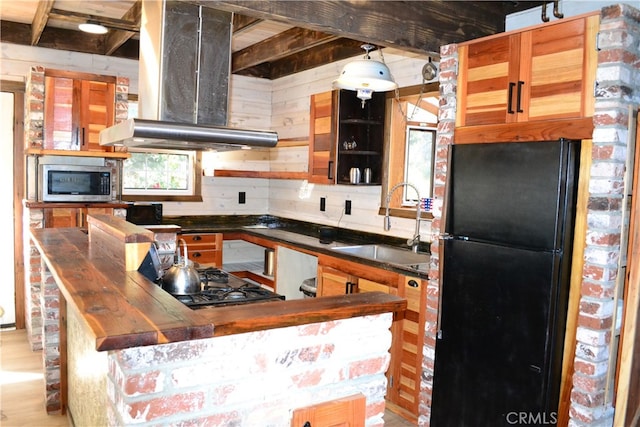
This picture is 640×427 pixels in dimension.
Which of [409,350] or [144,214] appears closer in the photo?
[409,350]

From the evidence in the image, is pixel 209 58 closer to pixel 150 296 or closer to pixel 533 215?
pixel 150 296

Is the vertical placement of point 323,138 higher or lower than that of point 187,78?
lower

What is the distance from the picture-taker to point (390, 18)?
2.71m

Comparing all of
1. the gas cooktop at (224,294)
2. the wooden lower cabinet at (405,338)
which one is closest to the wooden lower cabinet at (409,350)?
the wooden lower cabinet at (405,338)

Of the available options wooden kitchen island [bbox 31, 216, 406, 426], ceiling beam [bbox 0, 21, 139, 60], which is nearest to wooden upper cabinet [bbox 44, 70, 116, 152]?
ceiling beam [bbox 0, 21, 139, 60]

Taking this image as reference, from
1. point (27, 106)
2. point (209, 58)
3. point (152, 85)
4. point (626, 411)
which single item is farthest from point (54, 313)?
point (626, 411)

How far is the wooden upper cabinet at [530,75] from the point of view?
88.2 inches

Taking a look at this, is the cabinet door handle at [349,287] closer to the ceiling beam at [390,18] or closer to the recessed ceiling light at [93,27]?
the ceiling beam at [390,18]

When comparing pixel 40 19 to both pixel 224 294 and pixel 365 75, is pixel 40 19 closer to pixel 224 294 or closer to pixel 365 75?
pixel 365 75

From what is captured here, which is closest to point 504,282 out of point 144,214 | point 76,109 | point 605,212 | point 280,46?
point 605,212

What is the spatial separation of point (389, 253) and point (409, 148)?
33.7 inches

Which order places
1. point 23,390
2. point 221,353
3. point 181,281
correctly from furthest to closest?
1. point 23,390
2. point 181,281
3. point 221,353

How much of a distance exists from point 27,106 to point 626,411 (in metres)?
4.56

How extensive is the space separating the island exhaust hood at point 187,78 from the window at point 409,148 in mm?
1544
